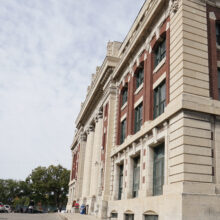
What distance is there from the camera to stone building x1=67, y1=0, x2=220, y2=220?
44.7 ft

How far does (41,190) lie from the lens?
258 feet

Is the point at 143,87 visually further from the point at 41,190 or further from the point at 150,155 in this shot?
the point at 41,190

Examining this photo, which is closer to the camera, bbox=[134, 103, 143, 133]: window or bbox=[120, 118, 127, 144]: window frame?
bbox=[134, 103, 143, 133]: window

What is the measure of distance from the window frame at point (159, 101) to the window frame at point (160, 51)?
2083mm

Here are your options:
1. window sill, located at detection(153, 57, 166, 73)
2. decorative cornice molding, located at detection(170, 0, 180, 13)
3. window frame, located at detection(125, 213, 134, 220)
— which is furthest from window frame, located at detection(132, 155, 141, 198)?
decorative cornice molding, located at detection(170, 0, 180, 13)

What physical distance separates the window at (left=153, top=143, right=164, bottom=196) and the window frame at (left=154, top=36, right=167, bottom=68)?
6326 millimetres

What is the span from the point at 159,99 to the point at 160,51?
3.69 m

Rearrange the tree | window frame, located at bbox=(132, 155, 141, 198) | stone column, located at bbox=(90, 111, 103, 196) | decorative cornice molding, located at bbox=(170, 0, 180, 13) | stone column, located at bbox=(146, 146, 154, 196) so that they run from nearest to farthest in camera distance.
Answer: decorative cornice molding, located at bbox=(170, 0, 180, 13)
stone column, located at bbox=(146, 146, 154, 196)
window frame, located at bbox=(132, 155, 141, 198)
stone column, located at bbox=(90, 111, 103, 196)
the tree

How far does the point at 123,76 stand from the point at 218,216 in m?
17.2

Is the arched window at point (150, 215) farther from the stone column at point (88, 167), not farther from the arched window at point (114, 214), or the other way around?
the stone column at point (88, 167)

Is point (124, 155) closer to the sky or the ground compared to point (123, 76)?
closer to the ground

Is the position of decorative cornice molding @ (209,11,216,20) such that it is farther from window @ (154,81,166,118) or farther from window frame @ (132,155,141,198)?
window frame @ (132,155,141,198)

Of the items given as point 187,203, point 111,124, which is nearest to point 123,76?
point 111,124

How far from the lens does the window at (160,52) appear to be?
19.9m
